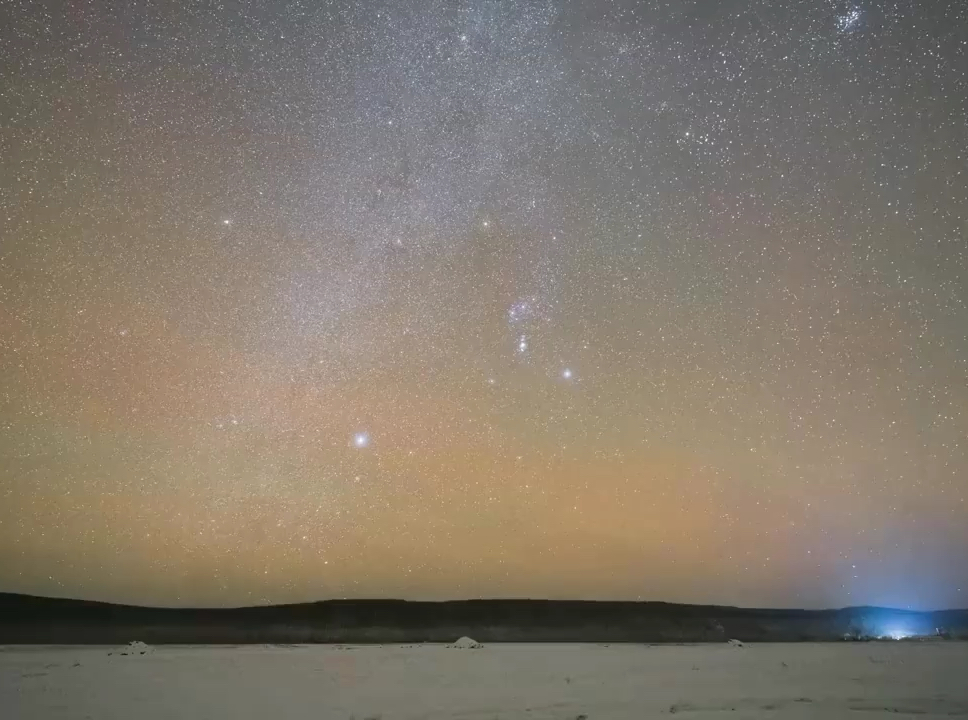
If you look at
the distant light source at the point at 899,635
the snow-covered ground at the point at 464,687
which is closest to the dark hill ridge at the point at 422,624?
the distant light source at the point at 899,635

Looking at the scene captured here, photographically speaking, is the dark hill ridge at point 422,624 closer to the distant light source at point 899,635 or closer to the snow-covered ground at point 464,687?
the distant light source at point 899,635

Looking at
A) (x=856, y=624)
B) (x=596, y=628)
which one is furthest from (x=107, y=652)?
(x=856, y=624)

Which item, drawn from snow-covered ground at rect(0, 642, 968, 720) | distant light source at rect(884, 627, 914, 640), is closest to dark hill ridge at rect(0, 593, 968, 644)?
distant light source at rect(884, 627, 914, 640)

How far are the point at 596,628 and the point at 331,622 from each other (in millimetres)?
22712

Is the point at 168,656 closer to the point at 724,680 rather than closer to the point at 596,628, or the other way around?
the point at 724,680

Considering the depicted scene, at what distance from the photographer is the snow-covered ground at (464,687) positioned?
522cm

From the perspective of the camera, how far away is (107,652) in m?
10.3

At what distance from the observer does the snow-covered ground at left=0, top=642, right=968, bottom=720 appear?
5223 millimetres

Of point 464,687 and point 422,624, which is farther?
point 422,624

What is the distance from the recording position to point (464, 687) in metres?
6.77

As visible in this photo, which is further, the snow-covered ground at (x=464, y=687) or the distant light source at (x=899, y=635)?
the distant light source at (x=899, y=635)

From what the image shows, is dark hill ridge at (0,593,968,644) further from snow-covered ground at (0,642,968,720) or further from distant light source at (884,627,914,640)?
snow-covered ground at (0,642,968,720)

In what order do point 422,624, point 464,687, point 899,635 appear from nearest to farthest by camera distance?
point 464,687, point 899,635, point 422,624

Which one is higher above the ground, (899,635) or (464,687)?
(464,687)
